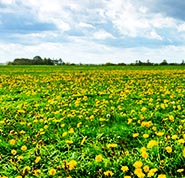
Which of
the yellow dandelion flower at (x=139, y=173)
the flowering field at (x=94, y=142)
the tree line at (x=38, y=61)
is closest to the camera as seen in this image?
the yellow dandelion flower at (x=139, y=173)

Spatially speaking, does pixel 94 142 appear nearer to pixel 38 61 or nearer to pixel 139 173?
pixel 139 173

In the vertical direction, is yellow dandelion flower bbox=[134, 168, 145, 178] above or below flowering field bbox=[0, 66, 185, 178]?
above

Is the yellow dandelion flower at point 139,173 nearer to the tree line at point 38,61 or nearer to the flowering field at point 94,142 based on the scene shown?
the flowering field at point 94,142

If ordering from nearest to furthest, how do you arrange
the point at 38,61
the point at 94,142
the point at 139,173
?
the point at 139,173, the point at 94,142, the point at 38,61

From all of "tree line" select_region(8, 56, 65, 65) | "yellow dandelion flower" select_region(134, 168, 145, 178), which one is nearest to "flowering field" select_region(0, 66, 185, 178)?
"yellow dandelion flower" select_region(134, 168, 145, 178)

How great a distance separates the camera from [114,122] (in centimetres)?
661

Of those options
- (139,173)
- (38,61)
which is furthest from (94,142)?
(38,61)

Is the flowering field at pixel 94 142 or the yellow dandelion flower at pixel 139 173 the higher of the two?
the yellow dandelion flower at pixel 139 173

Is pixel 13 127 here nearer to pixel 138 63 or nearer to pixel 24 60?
pixel 138 63

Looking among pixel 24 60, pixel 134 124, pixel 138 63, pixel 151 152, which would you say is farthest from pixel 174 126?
pixel 24 60

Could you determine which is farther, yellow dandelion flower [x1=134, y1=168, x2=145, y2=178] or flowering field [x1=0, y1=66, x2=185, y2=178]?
flowering field [x1=0, y1=66, x2=185, y2=178]

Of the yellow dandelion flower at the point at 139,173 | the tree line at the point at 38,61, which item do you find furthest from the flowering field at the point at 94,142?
the tree line at the point at 38,61

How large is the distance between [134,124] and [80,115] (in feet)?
4.53

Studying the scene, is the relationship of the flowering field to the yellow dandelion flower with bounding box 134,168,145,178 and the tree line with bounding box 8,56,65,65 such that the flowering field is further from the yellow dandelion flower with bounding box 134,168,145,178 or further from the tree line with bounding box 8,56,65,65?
the tree line with bounding box 8,56,65,65
